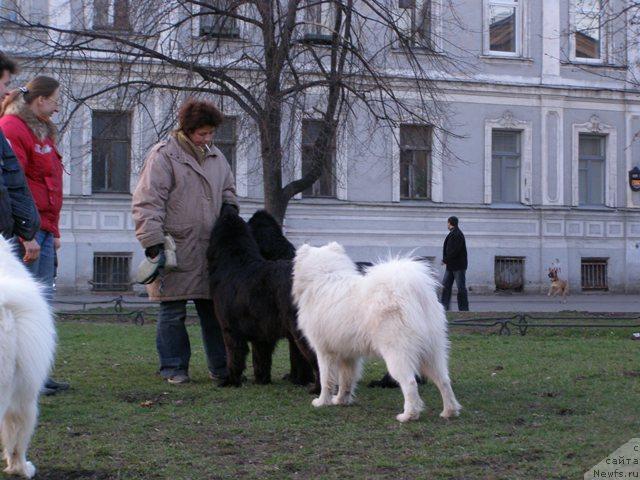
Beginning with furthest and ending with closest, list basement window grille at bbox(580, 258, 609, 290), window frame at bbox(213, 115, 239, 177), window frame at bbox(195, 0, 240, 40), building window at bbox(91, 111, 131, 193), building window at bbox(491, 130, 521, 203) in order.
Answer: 1. basement window grille at bbox(580, 258, 609, 290)
2. building window at bbox(491, 130, 521, 203)
3. window frame at bbox(213, 115, 239, 177)
4. building window at bbox(91, 111, 131, 193)
5. window frame at bbox(195, 0, 240, 40)

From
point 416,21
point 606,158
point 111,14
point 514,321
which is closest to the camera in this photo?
point 514,321

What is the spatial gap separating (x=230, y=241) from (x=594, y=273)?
74.2 ft

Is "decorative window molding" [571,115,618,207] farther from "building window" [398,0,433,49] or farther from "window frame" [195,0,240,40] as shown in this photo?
"window frame" [195,0,240,40]

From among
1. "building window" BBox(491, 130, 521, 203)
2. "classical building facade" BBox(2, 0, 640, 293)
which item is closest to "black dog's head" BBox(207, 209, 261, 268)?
"classical building facade" BBox(2, 0, 640, 293)

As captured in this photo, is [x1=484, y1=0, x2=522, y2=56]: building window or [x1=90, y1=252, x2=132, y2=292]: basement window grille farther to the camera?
[x1=484, y1=0, x2=522, y2=56]: building window

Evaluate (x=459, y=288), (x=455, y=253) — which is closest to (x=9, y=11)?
(x=455, y=253)

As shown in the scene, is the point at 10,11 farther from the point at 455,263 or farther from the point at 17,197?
the point at 17,197

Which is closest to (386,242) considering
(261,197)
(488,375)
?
(261,197)

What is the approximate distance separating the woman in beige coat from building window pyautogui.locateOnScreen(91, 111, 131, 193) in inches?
362

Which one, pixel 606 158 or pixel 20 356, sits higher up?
pixel 606 158

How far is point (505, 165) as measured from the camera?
91.3 feet

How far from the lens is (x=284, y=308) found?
708 cm

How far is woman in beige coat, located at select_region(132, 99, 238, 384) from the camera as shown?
7715 mm

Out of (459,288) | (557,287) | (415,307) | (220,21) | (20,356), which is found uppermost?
(220,21)
